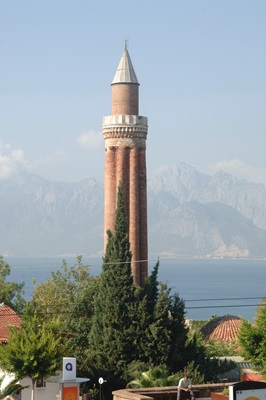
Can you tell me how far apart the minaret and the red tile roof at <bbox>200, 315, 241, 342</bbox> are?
23.3 feet

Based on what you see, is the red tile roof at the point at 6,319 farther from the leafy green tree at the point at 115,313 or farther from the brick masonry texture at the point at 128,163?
the brick masonry texture at the point at 128,163

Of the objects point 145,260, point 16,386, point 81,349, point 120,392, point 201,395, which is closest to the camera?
point 120,392

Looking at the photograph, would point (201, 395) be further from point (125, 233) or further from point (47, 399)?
point (125, 233)

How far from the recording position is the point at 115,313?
43.2 metres

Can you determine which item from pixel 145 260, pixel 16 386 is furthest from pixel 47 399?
pixel 145 260

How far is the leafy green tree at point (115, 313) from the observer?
136 feet

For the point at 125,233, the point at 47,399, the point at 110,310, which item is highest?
the point at 125,233

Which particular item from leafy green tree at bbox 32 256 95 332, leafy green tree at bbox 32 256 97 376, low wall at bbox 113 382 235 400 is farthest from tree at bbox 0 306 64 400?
leafy green tree at bbox 32 256 95 332

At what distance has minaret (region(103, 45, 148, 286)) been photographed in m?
58.1

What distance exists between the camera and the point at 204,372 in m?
41.4

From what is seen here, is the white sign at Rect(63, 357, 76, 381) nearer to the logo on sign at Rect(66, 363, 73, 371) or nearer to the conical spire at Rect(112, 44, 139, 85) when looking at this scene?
the logo on sign at Rect(66, 363, 73, 371)

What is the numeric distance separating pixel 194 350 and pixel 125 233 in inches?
278

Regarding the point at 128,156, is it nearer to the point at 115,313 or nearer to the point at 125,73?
the point at 125,73

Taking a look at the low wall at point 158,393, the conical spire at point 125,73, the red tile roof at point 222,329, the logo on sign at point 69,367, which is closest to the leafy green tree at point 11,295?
the red tile roof at point 222,329
